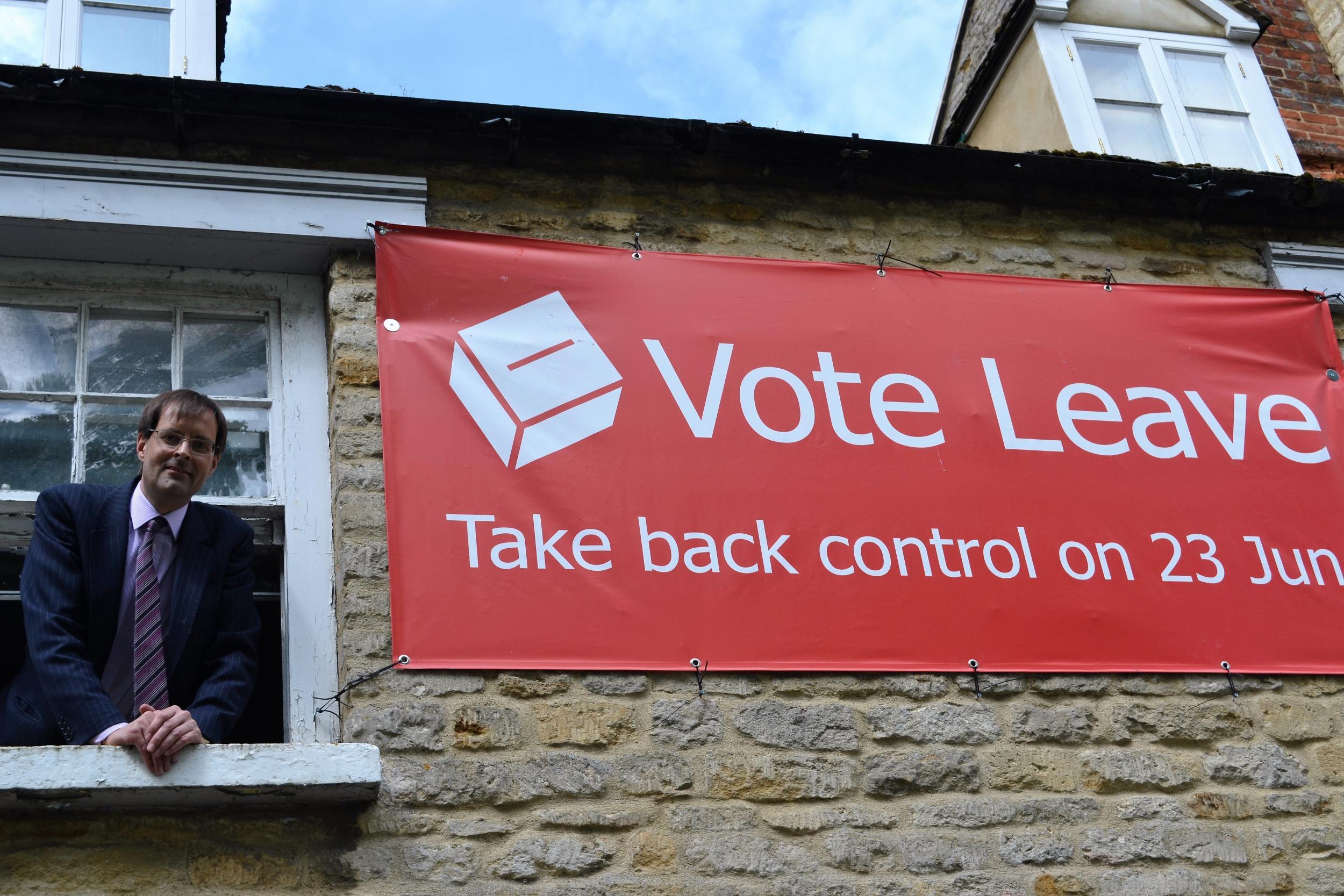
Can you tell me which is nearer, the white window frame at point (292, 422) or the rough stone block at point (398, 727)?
the rough stone block at point (398, 727)

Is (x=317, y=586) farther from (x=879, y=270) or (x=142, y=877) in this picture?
(x=879, y=270)

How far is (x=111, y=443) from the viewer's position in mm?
4633

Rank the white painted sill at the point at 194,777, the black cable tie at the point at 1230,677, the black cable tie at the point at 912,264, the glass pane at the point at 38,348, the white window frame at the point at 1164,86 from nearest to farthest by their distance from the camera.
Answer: the white painted sill at the point at 194,777
the glass pane at the point at 38,348
the black cable tie at the point at 1230,677
the black cable tie at the point at 912,264
the white window frame at the point at 1164,86

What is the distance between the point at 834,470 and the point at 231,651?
6.73ft

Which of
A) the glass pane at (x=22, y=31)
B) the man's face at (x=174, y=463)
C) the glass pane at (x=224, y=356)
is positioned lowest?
the man's face at (x=174, y=463)

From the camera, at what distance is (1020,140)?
726 cm

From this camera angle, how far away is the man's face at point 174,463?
13.7 feet

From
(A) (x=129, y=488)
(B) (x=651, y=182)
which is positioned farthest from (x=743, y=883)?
(B) (x=651, y=182)

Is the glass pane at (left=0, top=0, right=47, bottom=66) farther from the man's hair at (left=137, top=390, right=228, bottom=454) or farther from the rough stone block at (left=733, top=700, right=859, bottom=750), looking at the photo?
the rough stone block at (left=733, top=700, right=859, bottom=750)

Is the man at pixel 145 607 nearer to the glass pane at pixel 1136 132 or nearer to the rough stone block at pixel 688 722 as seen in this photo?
the rough stone block at pixel 688 722

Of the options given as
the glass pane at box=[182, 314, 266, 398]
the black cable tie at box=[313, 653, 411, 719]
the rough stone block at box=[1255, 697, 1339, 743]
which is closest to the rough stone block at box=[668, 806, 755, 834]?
the black cable tie at box=[313, 653, 411, 719]

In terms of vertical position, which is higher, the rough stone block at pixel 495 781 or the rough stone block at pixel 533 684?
the rough stone block at pixel 533 684

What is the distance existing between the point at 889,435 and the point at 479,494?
1468mm

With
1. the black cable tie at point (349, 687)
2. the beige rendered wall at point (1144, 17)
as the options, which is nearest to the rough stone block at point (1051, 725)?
the black cable tie at point (349, 687)
